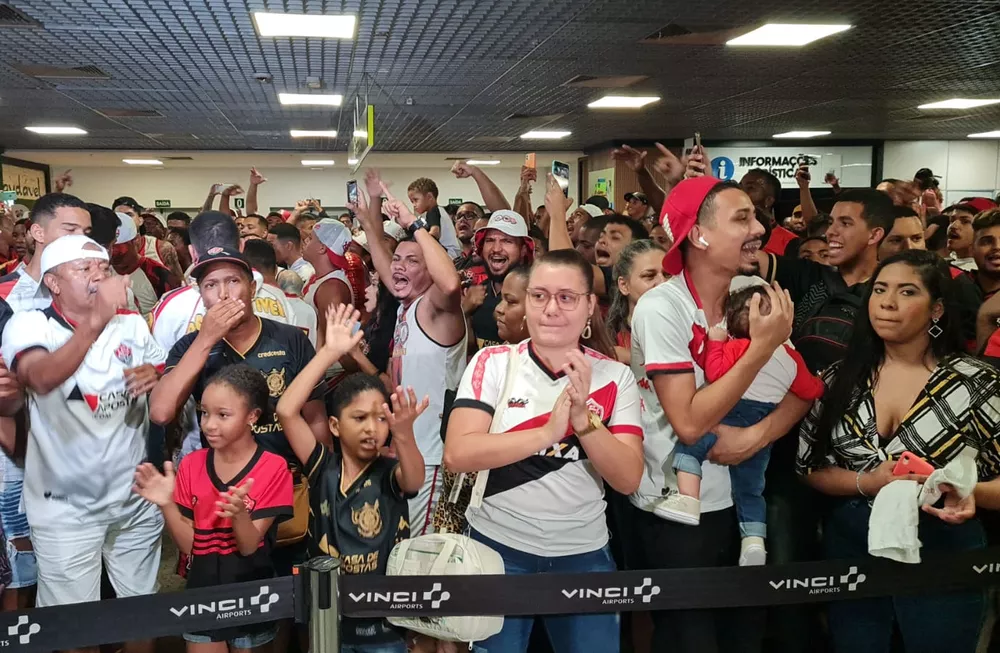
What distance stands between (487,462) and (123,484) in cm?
137

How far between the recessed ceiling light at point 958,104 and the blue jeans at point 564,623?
30.8ft

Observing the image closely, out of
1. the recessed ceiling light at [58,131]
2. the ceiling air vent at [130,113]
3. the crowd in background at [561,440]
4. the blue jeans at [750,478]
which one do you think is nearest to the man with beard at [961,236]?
the crowd in background at [561,440]

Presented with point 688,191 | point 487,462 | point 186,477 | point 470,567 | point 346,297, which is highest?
point 688,191

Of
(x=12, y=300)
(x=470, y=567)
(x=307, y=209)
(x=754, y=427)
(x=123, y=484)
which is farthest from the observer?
(x=307, y=209)

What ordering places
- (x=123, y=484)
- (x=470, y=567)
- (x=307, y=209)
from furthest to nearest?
(x=307, y=209)
(x=123, y=484)
(x=470, y=567)

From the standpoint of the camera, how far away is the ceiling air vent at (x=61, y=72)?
22.1 feet

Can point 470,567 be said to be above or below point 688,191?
below

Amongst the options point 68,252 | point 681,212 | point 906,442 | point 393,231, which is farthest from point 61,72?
point 906,442

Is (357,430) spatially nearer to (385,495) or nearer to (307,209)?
(385,495)

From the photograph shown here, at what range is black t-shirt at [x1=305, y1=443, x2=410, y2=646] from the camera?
7.75 feet

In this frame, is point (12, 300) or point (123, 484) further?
point (12, 300)

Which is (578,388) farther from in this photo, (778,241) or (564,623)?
(778,241)

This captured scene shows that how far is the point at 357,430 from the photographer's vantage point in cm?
248

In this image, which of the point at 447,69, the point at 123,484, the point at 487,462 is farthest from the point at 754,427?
the point at 447,69
